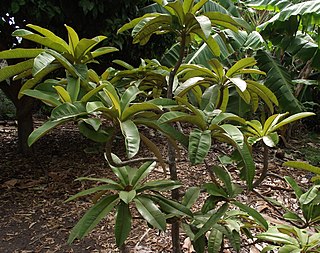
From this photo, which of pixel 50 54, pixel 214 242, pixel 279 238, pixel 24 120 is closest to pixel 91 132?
pixel 50 54

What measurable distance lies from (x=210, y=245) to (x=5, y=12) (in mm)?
2311

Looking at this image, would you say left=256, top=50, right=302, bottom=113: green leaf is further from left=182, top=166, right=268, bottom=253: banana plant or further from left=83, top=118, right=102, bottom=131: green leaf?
left=83, top=118, right=102, bottom=131: green leaf

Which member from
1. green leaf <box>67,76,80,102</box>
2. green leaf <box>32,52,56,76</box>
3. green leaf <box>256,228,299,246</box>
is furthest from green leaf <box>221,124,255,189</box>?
green leaf <box>32,52,56,76</box>

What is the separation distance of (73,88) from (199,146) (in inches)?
17.2

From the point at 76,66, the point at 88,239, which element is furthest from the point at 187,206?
the point at 88,239

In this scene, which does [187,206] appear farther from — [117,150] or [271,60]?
[271,60]

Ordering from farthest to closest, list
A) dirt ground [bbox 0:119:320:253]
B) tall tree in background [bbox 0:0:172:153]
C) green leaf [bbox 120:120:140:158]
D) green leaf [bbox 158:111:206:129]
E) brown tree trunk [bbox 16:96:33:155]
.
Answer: brown tree trunk [bbox 16:96:33:155] < tall tree in background [bbox 0:0:172:153] < dirt ground [bbox 0:119:320:253] < green leaf [bbox 158:111:206:129] < green leaf [bbox 120:120:140:158]

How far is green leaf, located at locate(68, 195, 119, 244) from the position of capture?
107 cm

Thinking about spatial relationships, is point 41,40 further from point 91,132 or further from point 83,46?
point 91,132

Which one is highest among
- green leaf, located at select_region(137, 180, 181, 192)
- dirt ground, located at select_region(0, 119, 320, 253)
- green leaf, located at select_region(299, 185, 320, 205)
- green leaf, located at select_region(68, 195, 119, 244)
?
green leaf, located at select_region(137, 180, 181, 192)

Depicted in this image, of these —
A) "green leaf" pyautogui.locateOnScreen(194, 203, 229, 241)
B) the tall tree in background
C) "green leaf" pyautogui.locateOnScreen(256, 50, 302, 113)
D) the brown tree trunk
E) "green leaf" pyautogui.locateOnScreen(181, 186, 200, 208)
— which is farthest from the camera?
"green leaf" pyautogui.locateOnScreen(256, 50, 302, 113)

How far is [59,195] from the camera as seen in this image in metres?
2.70

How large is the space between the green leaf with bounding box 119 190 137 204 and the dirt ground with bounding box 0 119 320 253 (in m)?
0.28

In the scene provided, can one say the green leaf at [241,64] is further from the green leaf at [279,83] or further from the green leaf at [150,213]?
the green leaf at [279,83]
